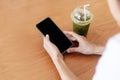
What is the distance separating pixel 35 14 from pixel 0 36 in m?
0.21

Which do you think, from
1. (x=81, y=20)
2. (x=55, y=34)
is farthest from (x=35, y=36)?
(x=81, y=20)

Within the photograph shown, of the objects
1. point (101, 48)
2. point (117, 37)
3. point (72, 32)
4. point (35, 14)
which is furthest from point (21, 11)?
point (117, 37)

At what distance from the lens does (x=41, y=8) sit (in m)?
1.31

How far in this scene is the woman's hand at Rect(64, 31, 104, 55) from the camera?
1131 mm

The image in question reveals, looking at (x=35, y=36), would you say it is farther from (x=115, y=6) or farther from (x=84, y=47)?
(x=115, y=6)

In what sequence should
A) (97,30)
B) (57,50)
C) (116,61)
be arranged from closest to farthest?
(116,61)
(57,50)
(97,30)

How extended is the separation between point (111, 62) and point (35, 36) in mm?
440

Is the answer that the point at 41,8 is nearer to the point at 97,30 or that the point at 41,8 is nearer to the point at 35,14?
the point at 35,14

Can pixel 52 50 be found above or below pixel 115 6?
below

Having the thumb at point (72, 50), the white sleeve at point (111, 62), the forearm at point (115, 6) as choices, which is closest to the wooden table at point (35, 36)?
the thumb at point (72, 50)

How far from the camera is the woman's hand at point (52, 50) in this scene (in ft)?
3.53

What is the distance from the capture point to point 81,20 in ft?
3.77

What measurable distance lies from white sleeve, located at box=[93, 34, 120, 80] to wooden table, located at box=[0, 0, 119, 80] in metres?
0.20

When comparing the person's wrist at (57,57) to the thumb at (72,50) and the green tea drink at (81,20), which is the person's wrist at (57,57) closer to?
the thumb at (72,50)
